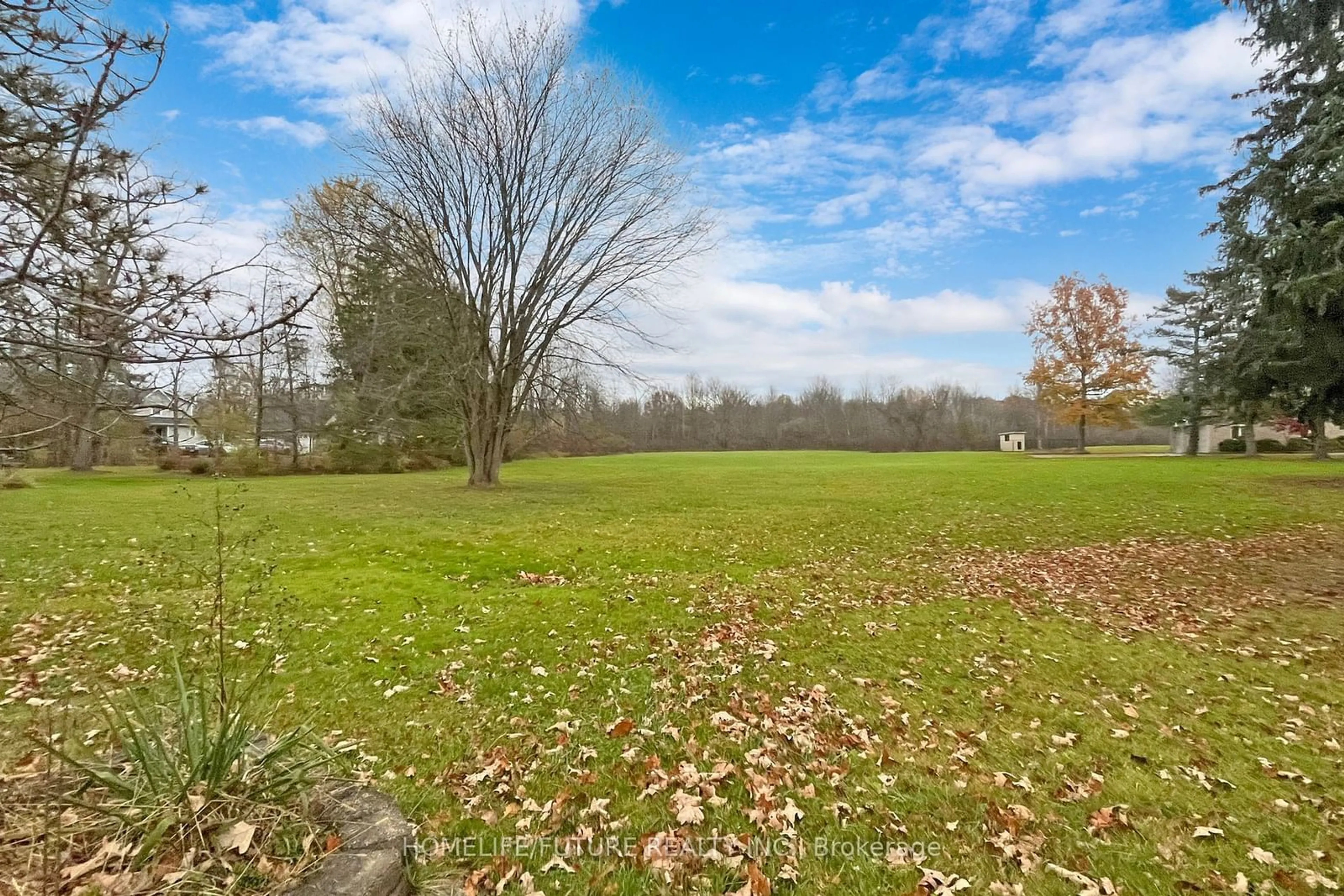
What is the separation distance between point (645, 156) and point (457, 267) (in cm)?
686

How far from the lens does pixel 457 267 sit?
17516 mm

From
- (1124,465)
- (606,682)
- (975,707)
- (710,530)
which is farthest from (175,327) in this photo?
(1124,465)

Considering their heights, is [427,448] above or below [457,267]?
below

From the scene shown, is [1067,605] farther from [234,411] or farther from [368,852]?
[234,411]

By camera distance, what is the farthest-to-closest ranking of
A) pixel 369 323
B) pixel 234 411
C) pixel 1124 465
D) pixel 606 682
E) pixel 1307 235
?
pixel 1124 465, pixel 369 323, pixel 1307 235, pixel 606 682, pixel 234 411

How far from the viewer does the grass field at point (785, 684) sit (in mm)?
2723

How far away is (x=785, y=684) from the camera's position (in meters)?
4.61

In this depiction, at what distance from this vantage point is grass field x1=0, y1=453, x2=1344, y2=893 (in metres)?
2.72

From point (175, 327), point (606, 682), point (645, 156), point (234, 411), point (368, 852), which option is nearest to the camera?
point (368, 852)

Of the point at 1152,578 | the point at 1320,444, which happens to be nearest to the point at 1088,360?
the point at 1320,444

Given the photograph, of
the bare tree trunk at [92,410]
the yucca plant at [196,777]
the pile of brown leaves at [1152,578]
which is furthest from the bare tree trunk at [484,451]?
the yucca plant at [196,777]

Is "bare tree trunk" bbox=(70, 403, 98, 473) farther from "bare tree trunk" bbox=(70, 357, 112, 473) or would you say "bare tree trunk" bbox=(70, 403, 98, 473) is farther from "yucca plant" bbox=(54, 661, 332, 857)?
"yucca plant" bbox=(54, 661, 332, 857)

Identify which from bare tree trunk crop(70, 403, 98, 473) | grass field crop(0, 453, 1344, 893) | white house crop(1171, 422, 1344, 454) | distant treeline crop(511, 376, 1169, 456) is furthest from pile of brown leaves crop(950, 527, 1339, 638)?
distant treeline crop(511, 376, 1169, 456)

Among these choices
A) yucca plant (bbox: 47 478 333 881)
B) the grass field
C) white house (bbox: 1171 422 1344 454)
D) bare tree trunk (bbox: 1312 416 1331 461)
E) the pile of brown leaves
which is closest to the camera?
yucca plant (bbox: 47 478 333 881)
